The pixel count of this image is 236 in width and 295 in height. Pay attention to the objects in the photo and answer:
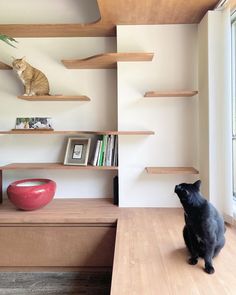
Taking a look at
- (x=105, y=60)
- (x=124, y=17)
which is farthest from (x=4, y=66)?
(x=124, y=17)

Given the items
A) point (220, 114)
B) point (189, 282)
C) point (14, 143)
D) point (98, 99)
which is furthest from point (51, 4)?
point (189, 282)

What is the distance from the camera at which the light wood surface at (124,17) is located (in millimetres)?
1838

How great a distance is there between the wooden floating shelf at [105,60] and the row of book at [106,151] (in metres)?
0.65

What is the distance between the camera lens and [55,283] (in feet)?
6.24

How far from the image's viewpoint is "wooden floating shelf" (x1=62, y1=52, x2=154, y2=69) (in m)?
2.04

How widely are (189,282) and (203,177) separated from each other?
1.08 m

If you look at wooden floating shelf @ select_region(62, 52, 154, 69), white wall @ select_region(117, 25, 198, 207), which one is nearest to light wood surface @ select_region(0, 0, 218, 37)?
white wall @ select_region(117, 25, 198, 207)

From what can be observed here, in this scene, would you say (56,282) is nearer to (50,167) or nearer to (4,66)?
(50,167)

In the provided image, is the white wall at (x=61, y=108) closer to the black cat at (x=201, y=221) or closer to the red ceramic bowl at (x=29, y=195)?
the red ceramic bowl at (x=29, y=195)

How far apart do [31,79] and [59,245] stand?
4.77 feet

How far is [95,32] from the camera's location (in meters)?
2.28

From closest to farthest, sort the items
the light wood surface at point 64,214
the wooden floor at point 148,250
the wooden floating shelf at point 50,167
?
the wooden floor at point 148,250 < the light wood surface at point 64,214 < the wooden floating shelf at point 50,167

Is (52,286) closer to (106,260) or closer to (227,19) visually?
(106,260)

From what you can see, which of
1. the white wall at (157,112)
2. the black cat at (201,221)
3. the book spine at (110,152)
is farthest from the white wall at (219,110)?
the book spine at (110,152)
